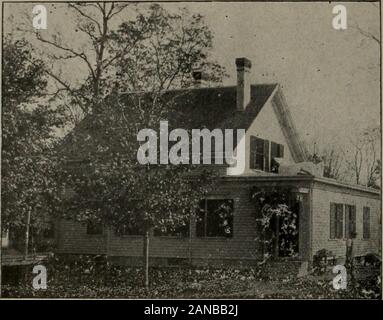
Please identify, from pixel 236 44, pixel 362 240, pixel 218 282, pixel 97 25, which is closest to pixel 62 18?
pixel 97 25

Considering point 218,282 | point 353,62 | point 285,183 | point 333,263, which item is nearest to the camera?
point 353,62

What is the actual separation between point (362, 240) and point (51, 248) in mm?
5573

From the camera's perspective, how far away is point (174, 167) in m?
10.6

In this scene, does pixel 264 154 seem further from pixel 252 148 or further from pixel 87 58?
pixel 87 58

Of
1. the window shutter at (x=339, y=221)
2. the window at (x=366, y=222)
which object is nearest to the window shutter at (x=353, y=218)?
the window shutter at (x=339, y=221)

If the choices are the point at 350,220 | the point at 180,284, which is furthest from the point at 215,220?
the point at 350,220

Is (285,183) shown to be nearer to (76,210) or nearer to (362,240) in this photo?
(362,240)

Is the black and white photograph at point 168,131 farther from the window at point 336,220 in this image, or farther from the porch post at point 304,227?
the window at point 336,220

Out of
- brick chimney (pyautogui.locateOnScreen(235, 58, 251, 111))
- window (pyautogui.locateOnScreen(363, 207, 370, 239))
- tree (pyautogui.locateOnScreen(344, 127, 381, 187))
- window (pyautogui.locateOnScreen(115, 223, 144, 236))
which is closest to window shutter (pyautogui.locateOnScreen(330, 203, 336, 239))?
window (pyautogui.locateOnScreen(363, 207, 370, 239))

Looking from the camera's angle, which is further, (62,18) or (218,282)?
(218,282)

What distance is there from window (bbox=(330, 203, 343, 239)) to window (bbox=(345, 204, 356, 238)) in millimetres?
127

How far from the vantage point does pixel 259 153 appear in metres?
13.4
